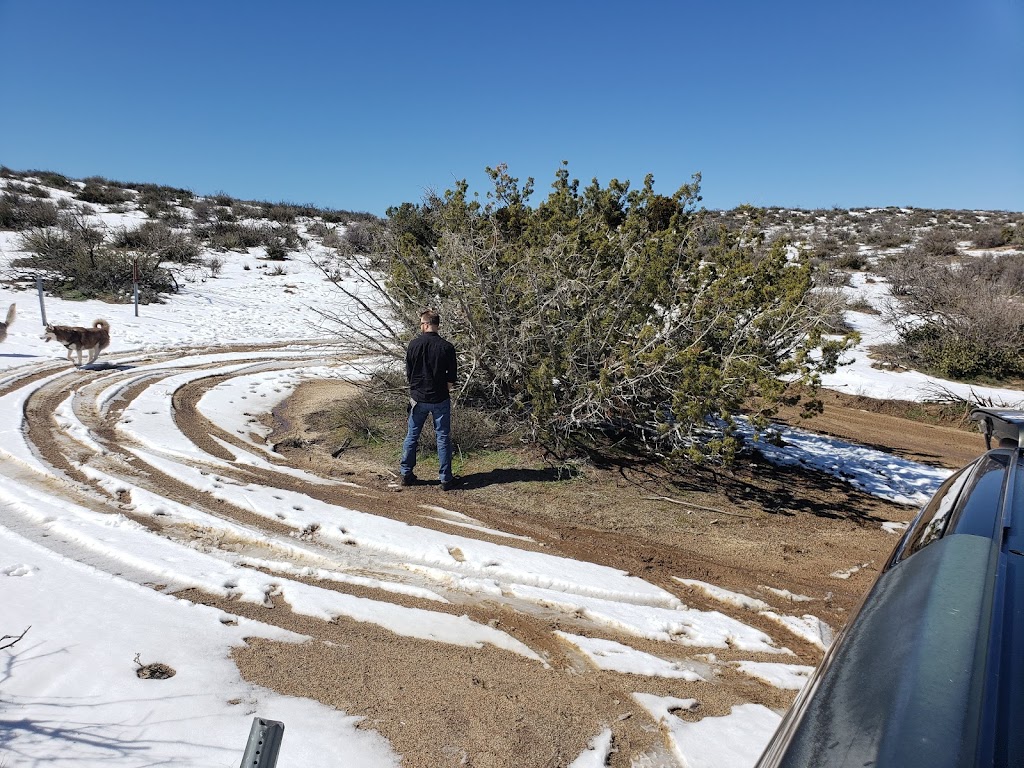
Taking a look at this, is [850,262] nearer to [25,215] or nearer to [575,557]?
[575,557]

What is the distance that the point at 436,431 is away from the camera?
654 centimetres

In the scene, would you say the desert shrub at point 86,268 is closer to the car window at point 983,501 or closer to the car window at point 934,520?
the car window at point 934,520

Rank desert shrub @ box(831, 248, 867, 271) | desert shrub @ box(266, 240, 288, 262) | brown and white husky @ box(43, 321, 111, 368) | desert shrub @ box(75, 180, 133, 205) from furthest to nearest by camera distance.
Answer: desert shrub @ box(75, 180, 133, 205), desert shrub @ box(266, 240, 288, 262), desert shrub @ box(831, 248, 867, 271), brown and white husky @ box(43, 321, 111, 368)

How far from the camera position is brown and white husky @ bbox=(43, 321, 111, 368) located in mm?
10836

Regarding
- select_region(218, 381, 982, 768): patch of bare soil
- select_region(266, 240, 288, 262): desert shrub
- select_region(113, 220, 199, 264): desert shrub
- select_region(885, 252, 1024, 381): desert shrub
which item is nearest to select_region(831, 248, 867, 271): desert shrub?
select_region(885, 252, 1024, 381): desert shrub

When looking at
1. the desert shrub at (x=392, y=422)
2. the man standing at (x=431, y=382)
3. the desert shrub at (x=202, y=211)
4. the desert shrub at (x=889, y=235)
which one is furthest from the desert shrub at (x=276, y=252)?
the desert shrub at (x=889, y=235)

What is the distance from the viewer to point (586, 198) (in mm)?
9453

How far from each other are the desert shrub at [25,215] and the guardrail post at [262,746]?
29.0m

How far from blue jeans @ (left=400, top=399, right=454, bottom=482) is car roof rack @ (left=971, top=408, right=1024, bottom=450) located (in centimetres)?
457

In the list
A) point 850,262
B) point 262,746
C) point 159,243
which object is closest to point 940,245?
point 850,262

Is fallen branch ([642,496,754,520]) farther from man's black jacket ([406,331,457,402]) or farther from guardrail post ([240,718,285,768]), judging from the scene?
guardrail post ([240,718,285,768])

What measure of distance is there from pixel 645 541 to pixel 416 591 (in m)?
2.40

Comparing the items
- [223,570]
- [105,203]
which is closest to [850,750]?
[223,570]

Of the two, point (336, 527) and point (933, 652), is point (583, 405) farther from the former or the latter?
point (933, 652)
